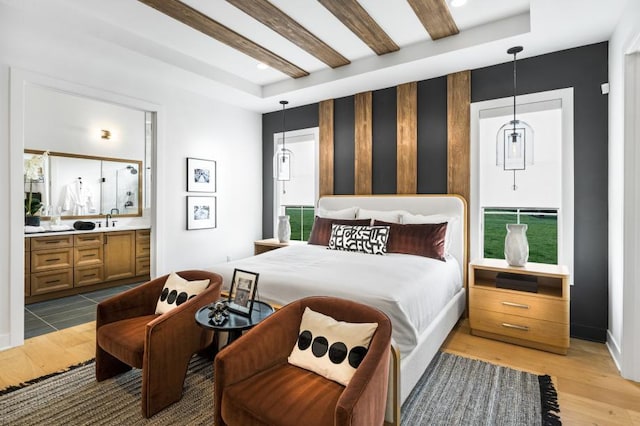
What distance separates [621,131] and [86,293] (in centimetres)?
606

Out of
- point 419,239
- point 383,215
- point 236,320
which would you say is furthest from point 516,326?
point 236,320

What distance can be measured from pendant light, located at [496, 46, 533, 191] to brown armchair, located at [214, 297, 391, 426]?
2399 mm

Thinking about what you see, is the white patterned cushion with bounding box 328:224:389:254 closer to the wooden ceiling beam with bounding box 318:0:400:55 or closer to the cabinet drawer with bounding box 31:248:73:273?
the wooden ceiling beam with bounding box 318:0:400:55

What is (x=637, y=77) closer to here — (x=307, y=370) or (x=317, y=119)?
(x=307, y=370)

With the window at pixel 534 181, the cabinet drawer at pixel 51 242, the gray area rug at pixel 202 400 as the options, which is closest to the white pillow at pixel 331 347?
the gray area rug at pixel 202 400

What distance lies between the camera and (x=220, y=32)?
121 inches

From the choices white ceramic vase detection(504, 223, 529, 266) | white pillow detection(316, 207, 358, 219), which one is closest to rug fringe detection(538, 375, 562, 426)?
white ceramic vase detection(504, 223, 529, 266)

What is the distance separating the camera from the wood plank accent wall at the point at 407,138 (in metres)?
3.98

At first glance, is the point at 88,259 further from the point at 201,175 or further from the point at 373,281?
the point at 373,281

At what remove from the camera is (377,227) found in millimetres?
3508

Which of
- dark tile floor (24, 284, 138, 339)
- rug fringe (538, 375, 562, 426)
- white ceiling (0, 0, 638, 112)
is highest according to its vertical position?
white ceiling (0, 0, 638, 112)

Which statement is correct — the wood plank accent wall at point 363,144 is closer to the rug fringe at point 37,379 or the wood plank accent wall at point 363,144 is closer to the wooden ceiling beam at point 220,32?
the wooden ceiling beam at point 220,32

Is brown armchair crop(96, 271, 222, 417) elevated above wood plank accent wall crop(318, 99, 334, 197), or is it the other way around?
wood plank accent wall crop(318, 99, 334, 197)

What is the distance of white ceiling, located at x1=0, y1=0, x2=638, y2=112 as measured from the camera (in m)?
2.60
